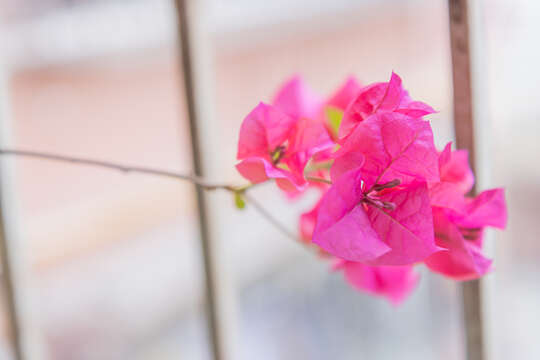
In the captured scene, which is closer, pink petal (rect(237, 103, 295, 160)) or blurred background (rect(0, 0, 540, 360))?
pink petal (rect(237, 103, 295, 160))

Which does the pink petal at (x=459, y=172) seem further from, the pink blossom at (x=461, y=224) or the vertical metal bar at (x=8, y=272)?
the vertical metal bar at (x=8, y=272)

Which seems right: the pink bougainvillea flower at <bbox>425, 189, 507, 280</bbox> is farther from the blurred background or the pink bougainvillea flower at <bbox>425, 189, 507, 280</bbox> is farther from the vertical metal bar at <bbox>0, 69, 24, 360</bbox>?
the blurred background

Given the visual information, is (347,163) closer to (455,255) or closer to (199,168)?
(455,255)

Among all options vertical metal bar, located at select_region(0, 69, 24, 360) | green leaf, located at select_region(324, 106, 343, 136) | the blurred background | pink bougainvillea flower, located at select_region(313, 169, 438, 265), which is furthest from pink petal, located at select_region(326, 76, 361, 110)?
the blurred background

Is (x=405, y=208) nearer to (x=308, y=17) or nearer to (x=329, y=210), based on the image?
(x=329, y=210)

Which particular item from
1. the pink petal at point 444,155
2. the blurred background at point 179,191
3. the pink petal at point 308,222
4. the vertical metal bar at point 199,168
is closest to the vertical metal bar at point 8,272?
the vertical metal bar at point 199,168

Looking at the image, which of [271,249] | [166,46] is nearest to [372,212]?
[271,249]
